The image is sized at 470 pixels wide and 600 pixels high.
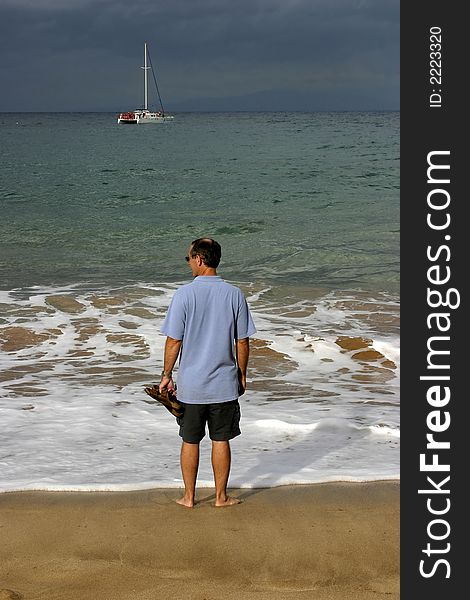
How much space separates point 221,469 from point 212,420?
304mm

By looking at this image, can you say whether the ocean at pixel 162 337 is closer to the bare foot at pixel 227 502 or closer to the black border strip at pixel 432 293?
the bare foot at pixel 227 502

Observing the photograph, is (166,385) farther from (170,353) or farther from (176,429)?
(176,429)

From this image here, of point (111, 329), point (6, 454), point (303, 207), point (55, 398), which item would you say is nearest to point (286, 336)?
point (111, 329)

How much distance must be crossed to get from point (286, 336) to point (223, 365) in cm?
527

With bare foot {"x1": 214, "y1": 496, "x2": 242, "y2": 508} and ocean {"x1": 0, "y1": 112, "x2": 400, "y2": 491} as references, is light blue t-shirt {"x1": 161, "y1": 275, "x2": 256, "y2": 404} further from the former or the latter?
ocean {"x1": 0, "y1": 112, "x2": 400, "y2": 491}

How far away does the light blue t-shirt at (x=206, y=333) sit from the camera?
16.8 feet

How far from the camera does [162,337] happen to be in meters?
10.5

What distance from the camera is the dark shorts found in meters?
5.18

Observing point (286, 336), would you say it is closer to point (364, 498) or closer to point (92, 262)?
point (364, 498)

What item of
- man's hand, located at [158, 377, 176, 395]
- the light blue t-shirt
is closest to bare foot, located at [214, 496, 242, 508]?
the light blue t-shirt

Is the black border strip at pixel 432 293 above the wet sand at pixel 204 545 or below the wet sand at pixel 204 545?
above

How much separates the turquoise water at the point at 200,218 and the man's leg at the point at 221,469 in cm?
917

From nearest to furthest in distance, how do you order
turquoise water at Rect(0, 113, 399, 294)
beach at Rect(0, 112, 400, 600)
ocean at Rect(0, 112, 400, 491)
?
beach at Rect(0, 112, 400, 600)
ocean at Rect(0, 112, 400, 491)
turquoise water at Rect(0, 113, 399, 294)

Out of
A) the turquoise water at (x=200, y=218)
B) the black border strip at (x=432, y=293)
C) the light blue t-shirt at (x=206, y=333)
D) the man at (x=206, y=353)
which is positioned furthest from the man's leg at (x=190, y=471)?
the turquoise water at (x=200, y=218)
